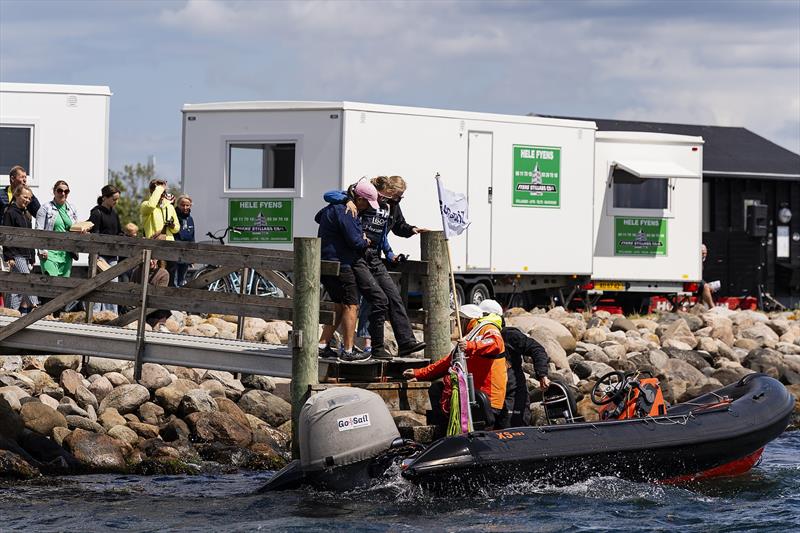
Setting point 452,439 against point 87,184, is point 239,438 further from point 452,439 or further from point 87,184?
point 87,184

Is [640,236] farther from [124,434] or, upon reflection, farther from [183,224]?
[124,434]

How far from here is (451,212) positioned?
1338 centimetres

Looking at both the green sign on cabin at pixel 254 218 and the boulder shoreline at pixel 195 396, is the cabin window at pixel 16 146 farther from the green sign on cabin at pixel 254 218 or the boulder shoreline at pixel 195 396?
the boulder shoreline at pixel 195 396


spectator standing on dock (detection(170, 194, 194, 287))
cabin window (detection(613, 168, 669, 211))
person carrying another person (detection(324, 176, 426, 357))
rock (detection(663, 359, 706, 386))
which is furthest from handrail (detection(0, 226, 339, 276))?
cabin window (detection(613, 168, 669, 211))

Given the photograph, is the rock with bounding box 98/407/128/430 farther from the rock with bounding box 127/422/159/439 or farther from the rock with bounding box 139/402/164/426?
the rock with bounding box 139/402/164/426

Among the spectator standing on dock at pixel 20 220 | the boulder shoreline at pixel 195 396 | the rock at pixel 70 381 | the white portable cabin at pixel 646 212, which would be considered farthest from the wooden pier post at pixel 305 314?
the white portable cabin at pixel 646 212

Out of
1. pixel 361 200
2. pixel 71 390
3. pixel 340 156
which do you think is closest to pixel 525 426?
pixel 361 200

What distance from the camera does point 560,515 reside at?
36.5 ft

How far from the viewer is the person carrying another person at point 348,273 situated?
12.6 meters

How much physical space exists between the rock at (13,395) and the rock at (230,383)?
7.16 feet

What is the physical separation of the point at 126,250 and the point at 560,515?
4.74 m

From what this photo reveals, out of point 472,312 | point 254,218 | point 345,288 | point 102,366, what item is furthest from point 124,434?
point 254,218

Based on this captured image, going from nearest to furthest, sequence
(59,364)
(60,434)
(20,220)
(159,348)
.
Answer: (159,348) < (60,434) < (20,220) < (59,364)

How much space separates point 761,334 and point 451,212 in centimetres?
986
